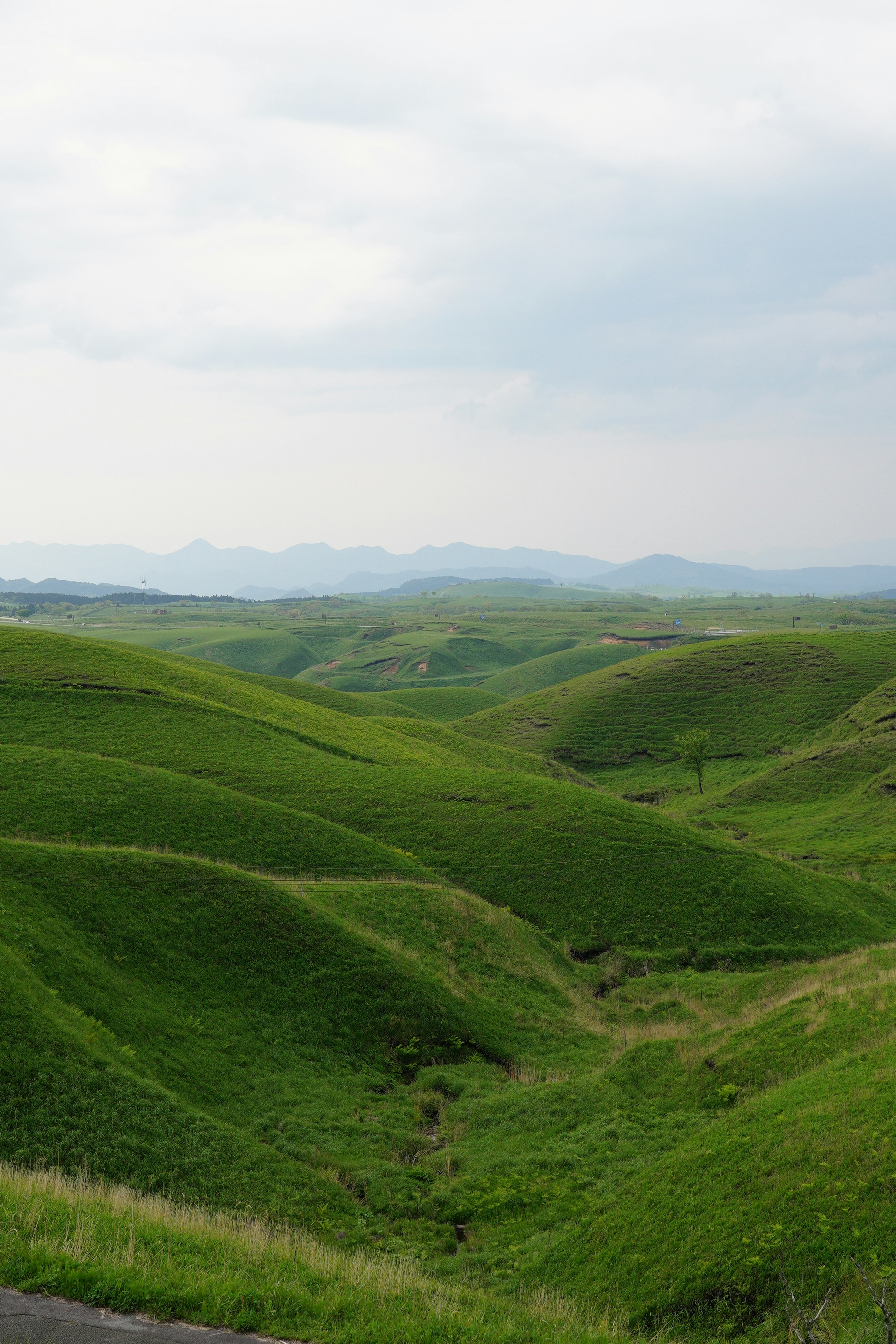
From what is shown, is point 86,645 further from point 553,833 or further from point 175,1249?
point 175,1249

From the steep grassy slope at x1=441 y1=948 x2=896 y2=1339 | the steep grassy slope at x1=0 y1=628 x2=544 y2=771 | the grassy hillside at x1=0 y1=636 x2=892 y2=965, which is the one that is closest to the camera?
the steep grassy slope at x1=441 y1=948 x2=896 y2=1339

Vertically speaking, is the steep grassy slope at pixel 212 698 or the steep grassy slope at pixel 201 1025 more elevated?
the steep grassy slope at pixel 212 698

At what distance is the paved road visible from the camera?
1140 centimetres

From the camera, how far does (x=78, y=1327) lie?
11.7 m

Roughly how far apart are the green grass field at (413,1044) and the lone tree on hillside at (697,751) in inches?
1036

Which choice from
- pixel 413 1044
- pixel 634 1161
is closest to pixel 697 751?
pixel 413 1044

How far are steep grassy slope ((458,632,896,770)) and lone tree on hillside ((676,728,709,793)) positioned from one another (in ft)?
34.9

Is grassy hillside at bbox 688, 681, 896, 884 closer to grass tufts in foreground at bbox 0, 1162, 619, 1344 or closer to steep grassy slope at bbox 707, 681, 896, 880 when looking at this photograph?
steep grassy slope at bbox 707, 681, 896, 880

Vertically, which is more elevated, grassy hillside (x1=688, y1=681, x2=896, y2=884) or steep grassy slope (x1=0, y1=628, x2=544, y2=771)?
steep grassy slope (x1=0, y1=628, x2=544, y2=771)

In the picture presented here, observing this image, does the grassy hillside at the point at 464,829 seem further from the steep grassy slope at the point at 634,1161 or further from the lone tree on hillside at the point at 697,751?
the lone tree on hillside at the point at 697,751

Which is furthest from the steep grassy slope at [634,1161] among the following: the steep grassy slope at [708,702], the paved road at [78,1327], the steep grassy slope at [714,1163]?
the steep grassy slope at [708,702]

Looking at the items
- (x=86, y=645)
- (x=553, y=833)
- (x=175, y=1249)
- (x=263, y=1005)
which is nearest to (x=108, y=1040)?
(x=263, y=1005)

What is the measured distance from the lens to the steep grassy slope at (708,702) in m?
115

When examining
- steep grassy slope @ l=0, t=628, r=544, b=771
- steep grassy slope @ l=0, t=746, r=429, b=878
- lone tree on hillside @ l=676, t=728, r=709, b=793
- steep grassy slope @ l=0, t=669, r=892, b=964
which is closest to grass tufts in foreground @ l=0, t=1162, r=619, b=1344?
steep grassy slope @ l=0, t=746, r=429, b=878
